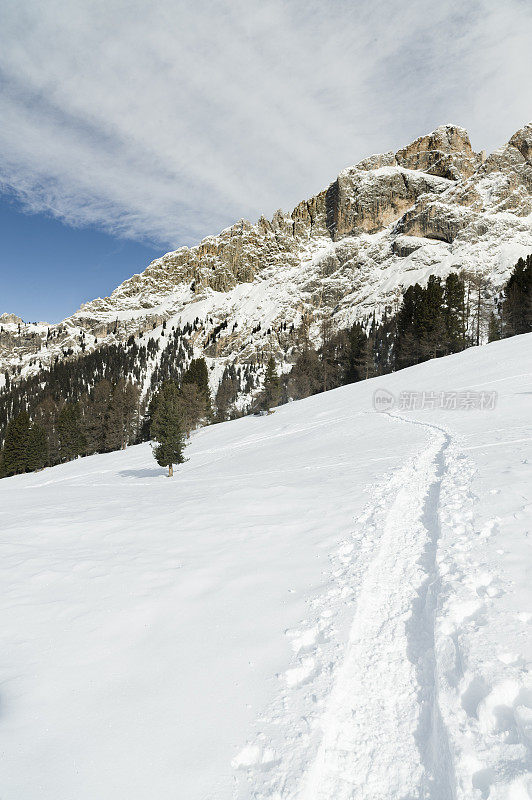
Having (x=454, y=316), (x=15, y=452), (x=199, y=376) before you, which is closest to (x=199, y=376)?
(x=199, y=376)

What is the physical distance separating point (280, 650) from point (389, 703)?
4.30ft

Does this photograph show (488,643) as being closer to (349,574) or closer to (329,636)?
(329,636)

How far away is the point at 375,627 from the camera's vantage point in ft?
15.0

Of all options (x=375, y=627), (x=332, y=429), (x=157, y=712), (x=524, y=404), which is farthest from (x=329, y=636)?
(x=332, y=429)

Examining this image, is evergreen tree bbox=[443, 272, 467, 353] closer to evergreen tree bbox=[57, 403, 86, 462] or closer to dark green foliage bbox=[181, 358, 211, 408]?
dark green foliage bbox=[181, 358, 211, 408]

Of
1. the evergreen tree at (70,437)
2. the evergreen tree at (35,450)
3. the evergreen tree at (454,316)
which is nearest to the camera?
the evergreen tree at (454,316)

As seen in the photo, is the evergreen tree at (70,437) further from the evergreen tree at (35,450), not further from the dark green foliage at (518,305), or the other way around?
the dark green foliage at (518,305)

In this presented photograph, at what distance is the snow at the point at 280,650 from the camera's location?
2891 mm

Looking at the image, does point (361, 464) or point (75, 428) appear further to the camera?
point (75, 428)

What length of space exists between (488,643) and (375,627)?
129 centimetres
